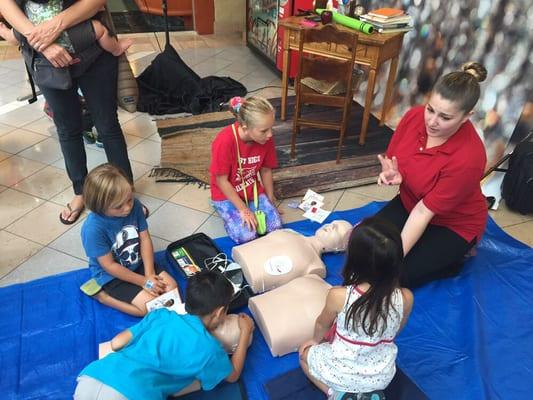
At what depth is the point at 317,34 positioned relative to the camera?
288cm

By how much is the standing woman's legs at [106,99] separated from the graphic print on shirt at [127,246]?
0.45 metres

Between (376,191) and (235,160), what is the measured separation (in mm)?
1104

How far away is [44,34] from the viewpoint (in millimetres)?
1857

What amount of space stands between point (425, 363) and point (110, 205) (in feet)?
4.55

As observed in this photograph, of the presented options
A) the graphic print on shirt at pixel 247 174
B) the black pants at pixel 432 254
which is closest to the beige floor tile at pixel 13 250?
the graphic print on shirt at pixel 247 174

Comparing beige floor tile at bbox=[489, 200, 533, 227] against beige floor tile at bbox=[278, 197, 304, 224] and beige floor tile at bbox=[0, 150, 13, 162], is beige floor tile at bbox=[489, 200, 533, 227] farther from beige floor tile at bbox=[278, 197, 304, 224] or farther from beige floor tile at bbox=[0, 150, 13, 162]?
beige floor tile at bbox=[0, 150, 13, 162]

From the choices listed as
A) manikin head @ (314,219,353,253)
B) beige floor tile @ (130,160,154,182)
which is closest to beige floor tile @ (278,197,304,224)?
manikin head @ (314,219,353,253)

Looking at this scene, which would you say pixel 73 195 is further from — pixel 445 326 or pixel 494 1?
pixel 494 1

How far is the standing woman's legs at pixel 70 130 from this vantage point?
211cm

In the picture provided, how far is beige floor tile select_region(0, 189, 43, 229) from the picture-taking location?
2455 millimetres

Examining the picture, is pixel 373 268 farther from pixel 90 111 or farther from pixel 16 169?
pixel 16 169

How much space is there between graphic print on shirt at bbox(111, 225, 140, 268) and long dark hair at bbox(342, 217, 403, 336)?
1.01m

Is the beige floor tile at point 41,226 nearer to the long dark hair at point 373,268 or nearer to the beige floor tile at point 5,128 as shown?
the beige floor tile at point 5,128

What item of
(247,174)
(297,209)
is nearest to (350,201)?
(297,209)
